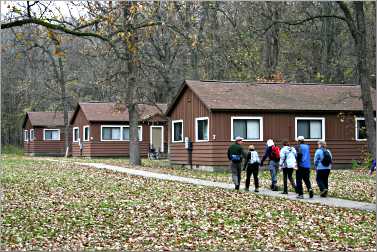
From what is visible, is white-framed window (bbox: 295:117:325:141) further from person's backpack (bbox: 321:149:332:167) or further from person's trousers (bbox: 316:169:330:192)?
person's backpack (bbox: 321:149:332:167)

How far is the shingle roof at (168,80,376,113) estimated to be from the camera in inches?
1309

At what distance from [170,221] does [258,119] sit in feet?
63.7

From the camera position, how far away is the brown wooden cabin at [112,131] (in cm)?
5156

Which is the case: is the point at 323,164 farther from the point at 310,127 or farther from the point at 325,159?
the point at 310,127

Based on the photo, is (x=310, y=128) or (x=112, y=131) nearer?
(x=310, y=128)

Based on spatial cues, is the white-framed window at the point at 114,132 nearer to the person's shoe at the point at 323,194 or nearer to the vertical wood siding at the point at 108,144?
the vertical wood siding at the point at 108,144

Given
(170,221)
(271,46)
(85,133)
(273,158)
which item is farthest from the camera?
(85,133)

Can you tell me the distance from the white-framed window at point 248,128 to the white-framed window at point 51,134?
3436 centimetres

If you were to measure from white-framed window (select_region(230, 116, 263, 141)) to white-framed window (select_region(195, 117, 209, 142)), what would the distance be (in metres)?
1.51

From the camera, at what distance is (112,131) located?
5250 cm

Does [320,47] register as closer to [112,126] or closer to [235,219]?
[112,126]

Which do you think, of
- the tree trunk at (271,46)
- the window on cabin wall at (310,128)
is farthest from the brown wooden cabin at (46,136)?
the window on cabin wall at (310,128)

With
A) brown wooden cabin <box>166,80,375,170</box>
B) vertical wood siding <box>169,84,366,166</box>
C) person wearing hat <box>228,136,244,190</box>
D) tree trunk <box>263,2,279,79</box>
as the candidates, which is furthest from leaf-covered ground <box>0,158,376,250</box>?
tree trunk <box>263,2,279,79</box>

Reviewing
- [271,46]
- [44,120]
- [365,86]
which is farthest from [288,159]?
[44,120]
